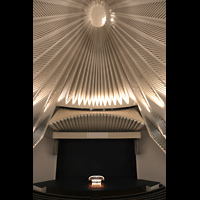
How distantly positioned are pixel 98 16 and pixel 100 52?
8.38 ft

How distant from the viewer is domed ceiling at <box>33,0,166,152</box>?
888 cm

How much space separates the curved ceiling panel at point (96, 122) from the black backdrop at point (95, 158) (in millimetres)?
1146

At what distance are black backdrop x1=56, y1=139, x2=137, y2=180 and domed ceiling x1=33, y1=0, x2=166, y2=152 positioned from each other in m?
3.17

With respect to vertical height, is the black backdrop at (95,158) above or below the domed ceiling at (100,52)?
below

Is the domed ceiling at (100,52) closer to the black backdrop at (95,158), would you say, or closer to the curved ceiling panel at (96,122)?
the curved ceiling panel at (96,122)

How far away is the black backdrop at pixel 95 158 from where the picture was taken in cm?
1366

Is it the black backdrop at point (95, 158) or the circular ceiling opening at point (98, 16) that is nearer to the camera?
the circular ceiling opening at point (98, 16)

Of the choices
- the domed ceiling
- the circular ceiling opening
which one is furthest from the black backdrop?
the circular ceiling opening

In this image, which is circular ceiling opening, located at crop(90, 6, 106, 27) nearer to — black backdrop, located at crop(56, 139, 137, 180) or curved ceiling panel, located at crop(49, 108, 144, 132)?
curved ceiling panel, located at crop(49, 108, 144, 132)

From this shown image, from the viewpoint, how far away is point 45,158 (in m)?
13.4

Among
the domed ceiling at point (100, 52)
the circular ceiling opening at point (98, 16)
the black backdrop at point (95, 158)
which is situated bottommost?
the black backdrop at point (95, 158)

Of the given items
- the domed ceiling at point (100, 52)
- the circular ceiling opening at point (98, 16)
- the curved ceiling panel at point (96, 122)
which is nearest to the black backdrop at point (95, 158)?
the curved ceiling panel at point (96, 122)

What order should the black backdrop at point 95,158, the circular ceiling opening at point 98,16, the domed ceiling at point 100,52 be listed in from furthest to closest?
the black backdrop at point 95,158 < the circular ceiling opening at point 98,16 < the domed ceiling at point 100,52
